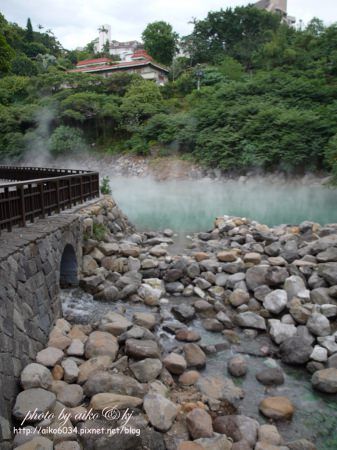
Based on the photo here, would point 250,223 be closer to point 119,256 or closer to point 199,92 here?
point 119,256

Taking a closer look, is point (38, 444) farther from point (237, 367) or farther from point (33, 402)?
point (237, 367)

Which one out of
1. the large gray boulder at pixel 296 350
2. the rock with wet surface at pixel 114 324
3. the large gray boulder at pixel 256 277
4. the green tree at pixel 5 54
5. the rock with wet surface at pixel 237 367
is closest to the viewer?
the rock with wet surface at pixel 237 367

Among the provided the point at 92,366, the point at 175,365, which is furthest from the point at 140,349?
the point at 92,366

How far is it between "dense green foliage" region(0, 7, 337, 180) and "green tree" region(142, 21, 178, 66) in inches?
165

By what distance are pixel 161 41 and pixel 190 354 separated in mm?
51715

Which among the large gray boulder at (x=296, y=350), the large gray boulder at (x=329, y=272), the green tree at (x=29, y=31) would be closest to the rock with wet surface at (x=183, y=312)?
the large gray boulder at (x=296, y=350)

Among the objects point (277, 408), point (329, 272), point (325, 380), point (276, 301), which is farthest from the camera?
point (329, 272)

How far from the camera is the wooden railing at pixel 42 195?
20.1 feet

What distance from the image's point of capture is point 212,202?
22.8 m

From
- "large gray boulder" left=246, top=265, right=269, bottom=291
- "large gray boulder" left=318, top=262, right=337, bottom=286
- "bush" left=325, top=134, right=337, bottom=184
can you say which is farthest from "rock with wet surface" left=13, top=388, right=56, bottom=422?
"bush" left=325, top=134, right=337, bottom=184

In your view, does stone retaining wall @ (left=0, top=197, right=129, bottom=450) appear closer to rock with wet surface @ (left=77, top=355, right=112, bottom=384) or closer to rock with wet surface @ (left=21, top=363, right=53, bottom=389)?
rock with wet surface @ (left=21, top=363, right=53, bottom=389)

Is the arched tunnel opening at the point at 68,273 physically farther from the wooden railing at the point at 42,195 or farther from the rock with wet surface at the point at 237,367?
the rock with wet surface at the point at 237,367

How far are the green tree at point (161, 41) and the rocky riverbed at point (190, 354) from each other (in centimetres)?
4631

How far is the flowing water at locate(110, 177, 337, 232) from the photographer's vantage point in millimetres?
17562
